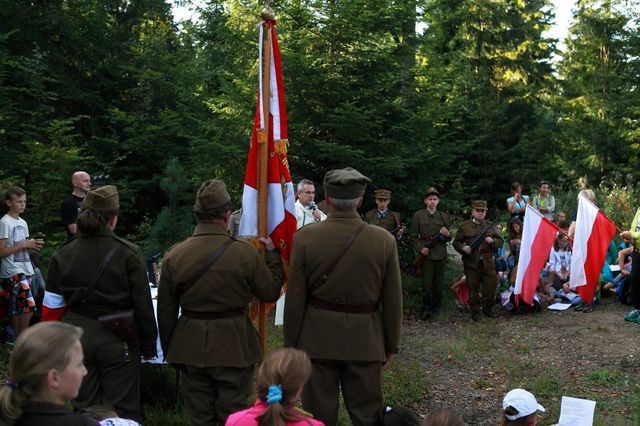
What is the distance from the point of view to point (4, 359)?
21.6 ft

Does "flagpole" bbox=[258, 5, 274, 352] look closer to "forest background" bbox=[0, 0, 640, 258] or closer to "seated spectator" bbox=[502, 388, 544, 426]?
"seated spectator" bbox=[502, 388, 544, 426]

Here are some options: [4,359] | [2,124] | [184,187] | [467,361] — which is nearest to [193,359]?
[4,359]

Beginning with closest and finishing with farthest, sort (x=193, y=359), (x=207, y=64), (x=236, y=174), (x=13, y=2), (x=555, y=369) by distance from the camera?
(x=193, y=359), (x=555, y=369), (x=236, y=174), (x=13, y=2), (x=207, y=64)

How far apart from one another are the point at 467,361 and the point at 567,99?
1779 cm

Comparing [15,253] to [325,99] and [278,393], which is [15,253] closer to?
[278,393]

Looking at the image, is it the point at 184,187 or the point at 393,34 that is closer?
the point at 393,34

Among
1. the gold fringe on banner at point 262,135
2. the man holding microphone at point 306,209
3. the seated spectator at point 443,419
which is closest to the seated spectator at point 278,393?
the seated spectator at point 443,419

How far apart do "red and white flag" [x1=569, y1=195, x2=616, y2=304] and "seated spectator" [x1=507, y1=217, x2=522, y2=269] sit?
6.81 feet

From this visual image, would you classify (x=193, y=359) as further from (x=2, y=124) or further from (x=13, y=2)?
(x=13, y=2)

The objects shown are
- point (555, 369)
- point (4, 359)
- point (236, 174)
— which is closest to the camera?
point (4, 359)

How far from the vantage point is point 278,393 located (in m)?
2.92

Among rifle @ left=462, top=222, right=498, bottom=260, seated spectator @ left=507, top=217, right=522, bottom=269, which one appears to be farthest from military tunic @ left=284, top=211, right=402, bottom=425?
seated spectator @ left=507, top=217, right=522, bottom=269

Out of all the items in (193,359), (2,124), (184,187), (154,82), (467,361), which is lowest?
(467,361)

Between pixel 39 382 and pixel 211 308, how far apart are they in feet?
5.89
